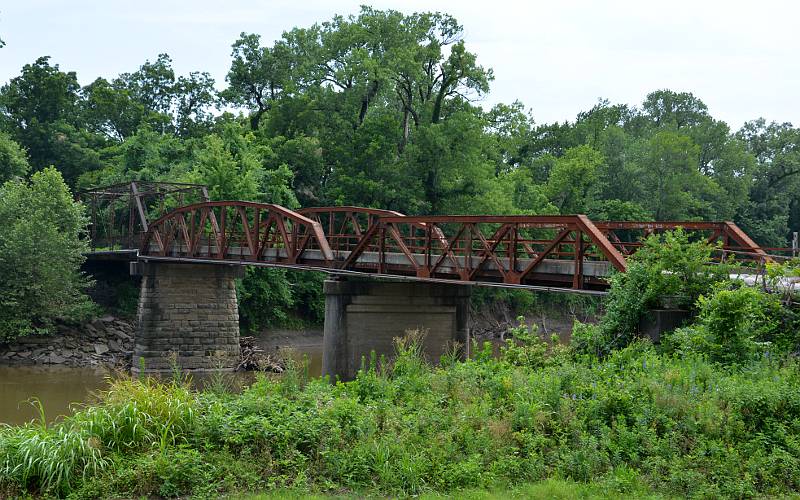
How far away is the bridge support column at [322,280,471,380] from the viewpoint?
28.2 m

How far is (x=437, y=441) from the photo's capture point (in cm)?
1045

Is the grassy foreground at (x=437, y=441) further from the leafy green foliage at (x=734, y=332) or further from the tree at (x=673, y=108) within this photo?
the tree at (x=673, y=108)

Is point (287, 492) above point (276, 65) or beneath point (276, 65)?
beneath

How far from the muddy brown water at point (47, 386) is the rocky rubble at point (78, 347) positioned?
1.13m

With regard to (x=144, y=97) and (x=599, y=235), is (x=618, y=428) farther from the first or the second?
(x=144, y=97)

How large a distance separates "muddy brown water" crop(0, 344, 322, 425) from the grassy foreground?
56.9 feet

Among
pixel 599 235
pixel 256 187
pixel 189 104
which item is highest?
pixel 189 104

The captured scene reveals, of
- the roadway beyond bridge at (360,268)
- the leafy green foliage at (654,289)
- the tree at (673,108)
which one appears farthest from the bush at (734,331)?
the tree at (673,108)

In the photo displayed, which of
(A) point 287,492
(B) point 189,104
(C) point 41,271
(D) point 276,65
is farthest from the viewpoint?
(B) point 189,104

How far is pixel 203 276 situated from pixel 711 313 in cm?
3307

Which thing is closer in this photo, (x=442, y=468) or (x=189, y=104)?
(x=442, y=468)

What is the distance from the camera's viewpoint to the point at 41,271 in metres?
42.4

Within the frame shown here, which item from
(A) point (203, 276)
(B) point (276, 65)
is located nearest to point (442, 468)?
(A) point (203, 276)

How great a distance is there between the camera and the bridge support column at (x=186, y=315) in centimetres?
4219
